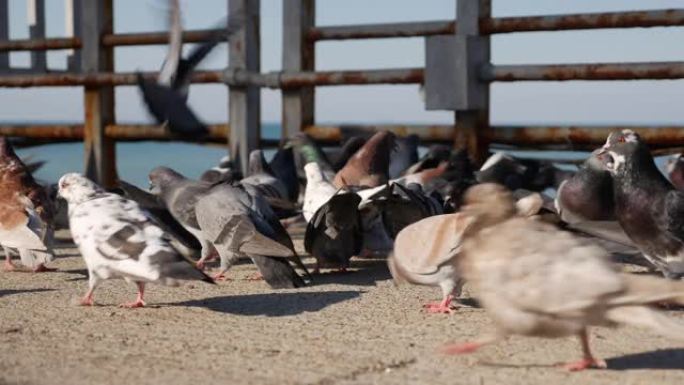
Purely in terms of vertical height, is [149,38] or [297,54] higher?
[149,38]

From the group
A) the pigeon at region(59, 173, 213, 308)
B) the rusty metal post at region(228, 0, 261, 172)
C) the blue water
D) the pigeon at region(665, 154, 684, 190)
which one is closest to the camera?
the pigeon at region(59, 173, 213, 308)

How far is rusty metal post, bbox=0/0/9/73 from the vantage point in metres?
14.1

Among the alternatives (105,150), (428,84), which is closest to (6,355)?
(428,84)

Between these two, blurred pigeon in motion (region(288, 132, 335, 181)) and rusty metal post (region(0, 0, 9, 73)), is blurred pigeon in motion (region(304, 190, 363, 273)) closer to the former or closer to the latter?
blurred pigeon in motion (region(288, 132, 335, 181))

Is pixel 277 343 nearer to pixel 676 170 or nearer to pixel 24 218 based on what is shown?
pixel 24 218

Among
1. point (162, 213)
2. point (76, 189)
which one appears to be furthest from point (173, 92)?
point (76, 189)

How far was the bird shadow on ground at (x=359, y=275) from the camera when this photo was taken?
20.7 feet

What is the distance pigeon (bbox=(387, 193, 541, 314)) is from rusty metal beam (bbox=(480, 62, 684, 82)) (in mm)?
3703

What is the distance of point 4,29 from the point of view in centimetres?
1412

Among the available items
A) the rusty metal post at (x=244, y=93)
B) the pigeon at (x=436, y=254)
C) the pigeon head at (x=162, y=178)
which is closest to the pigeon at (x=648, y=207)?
the pigeon at (x=436, y=254)

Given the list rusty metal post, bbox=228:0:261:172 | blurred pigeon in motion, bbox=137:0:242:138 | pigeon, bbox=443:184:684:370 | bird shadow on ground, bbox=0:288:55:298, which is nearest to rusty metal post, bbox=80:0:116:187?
rusty metal post, bbox=228:0:261:172

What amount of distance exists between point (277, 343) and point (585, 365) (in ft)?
4.00

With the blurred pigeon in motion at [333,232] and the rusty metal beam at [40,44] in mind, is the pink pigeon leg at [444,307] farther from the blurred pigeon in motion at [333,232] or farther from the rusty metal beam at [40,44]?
Result: the rusty metal beam at [40,44]

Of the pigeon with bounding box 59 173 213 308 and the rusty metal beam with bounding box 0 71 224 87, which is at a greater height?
the rusty metal beam with bounding box 0 71 224 87
